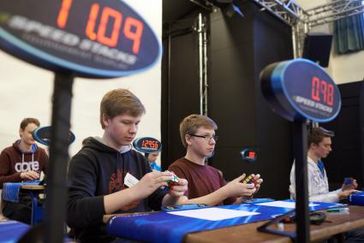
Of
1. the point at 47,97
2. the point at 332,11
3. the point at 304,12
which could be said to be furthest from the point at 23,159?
the point at 332,11

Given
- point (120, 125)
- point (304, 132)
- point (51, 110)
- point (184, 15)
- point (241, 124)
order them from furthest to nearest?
point (184, 15)
point (241, 124)
point (120, 125)
point (304, 132)
point (51, 110)

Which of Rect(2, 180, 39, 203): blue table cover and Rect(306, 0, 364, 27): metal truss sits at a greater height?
Rect(306, 0, 364, 27): metal truss

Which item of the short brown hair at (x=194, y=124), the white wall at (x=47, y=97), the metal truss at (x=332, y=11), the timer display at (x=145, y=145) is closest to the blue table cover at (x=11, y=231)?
the short brown hair at (x=194, y=124)

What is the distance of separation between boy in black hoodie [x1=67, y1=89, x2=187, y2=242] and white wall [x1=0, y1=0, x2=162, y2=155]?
196cm

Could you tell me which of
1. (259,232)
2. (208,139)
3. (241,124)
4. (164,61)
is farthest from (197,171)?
(164,61)

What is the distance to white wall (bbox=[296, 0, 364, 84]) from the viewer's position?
18.8 feet

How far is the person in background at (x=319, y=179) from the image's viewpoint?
230cm

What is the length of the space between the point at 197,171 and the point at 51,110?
5.31 ft

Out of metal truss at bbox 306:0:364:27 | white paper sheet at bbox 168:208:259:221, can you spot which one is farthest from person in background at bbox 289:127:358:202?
metal truss at bbox 306:0:364:27

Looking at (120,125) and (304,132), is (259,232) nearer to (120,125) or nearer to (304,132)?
(304,132)

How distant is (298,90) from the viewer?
2.20ft

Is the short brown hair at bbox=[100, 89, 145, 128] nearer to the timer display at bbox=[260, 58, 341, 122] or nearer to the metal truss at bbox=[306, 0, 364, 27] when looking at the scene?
the timer display at bbox=[260, 58, 341, 122]

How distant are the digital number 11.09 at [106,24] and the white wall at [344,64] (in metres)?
5.74

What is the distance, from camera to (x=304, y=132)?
0.68 m
